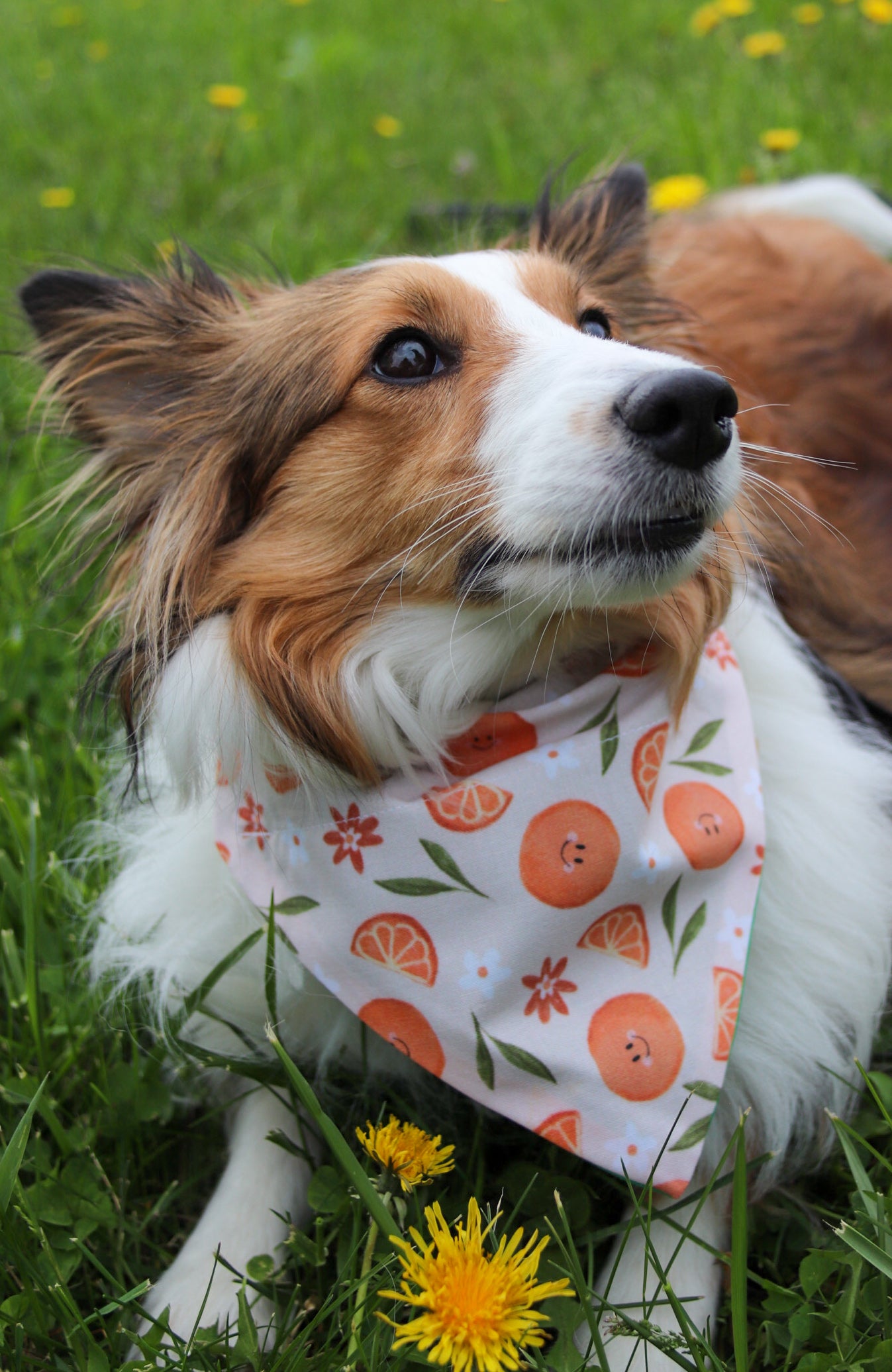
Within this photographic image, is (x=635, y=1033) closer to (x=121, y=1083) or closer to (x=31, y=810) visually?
(x=121, y=1083)

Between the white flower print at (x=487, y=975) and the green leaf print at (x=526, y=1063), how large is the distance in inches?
3.8

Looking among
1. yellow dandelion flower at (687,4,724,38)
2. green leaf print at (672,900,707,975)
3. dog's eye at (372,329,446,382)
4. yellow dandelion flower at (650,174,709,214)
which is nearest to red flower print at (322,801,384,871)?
green leaf print at (672,900,707,975)

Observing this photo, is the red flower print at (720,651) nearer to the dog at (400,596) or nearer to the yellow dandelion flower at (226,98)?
the dog at (400,596)

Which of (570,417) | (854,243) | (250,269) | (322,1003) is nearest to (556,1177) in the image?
(322,1003)

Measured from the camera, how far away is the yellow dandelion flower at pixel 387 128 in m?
6.08

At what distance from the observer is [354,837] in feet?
6.89

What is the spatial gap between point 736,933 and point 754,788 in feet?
0.92

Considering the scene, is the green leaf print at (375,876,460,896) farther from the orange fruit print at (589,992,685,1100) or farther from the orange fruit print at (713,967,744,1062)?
the orange fruit print at (713,967,744,1062)

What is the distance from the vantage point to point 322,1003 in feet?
7.42

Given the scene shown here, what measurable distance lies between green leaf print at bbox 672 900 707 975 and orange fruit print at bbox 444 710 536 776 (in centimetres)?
43

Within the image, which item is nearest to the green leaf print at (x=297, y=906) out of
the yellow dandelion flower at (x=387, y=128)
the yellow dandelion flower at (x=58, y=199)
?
the yellow dandelion flower at (x=58, y=199)

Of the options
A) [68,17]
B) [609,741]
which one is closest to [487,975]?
[609,741]

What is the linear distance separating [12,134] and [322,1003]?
6.13 m

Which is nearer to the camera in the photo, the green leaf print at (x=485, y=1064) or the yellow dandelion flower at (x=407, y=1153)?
the yellow dandelion flower at (x=407, y=1153)
